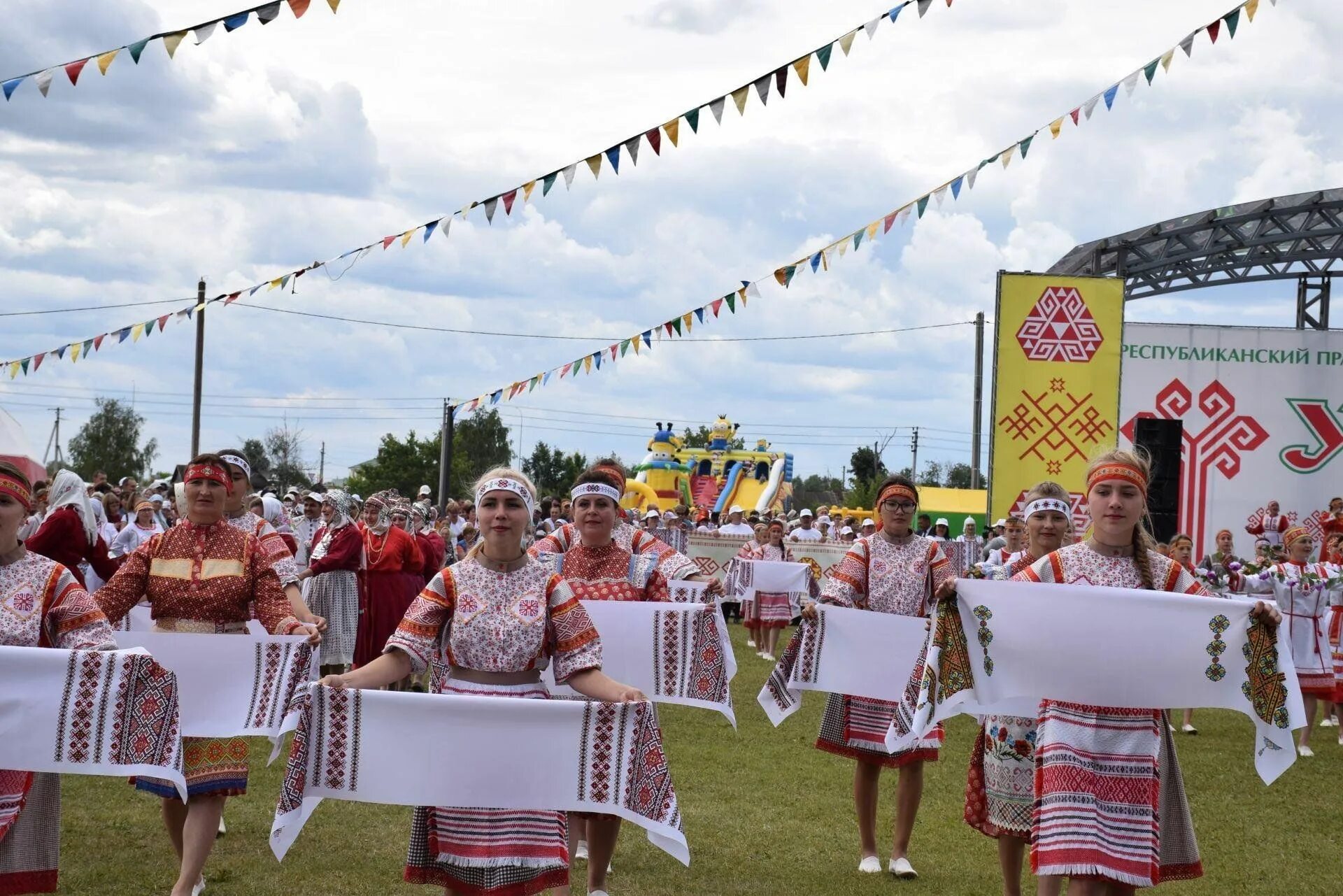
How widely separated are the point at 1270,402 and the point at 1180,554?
10.8m

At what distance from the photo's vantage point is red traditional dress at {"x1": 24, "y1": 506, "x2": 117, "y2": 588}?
24.0 ft

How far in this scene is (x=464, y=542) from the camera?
2042cm

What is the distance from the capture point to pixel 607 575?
6.61 m

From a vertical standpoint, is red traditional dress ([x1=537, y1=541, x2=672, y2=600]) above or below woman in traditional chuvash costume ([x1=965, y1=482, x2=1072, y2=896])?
above

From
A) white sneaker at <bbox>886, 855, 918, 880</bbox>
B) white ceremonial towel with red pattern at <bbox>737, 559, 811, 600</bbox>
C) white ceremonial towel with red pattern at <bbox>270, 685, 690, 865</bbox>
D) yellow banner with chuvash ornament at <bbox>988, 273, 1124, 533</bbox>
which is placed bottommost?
white sneaker at <bbox>886, 855, 918, 880</bbox>

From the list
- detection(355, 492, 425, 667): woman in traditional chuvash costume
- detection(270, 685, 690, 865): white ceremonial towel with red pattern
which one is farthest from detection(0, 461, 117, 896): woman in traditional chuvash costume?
detection(355, 492, 425, 667): woman in traditional chuvash costume

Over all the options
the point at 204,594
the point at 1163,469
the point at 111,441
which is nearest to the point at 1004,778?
the point at 204,594

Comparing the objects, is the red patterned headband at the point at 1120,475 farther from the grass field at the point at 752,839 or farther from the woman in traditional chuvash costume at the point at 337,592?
the woman in traditional chuvash costume at the point at 337,592

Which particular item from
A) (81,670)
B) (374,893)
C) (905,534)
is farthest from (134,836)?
(905,534)

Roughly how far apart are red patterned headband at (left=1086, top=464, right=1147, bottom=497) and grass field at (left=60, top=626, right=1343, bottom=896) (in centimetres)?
267

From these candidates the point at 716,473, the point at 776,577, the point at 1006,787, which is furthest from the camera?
the point at 716,473

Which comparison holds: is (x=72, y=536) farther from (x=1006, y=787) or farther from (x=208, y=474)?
(x=1006, y=787)

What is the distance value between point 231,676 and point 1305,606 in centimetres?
925

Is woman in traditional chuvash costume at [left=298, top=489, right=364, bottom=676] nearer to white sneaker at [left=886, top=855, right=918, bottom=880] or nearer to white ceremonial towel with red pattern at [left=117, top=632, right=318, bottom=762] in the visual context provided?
white sneaker at [left=886, top=855, right=918, bottom=880]
